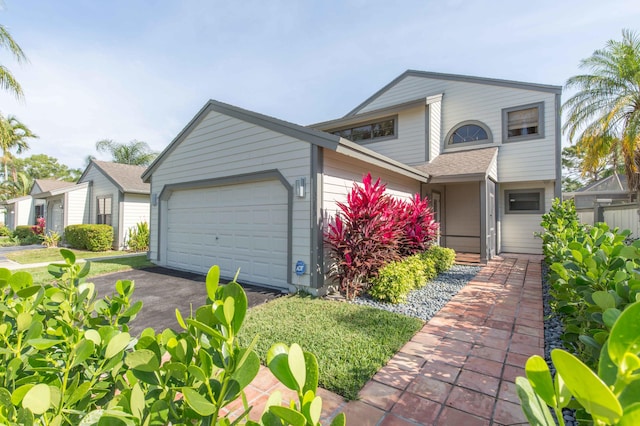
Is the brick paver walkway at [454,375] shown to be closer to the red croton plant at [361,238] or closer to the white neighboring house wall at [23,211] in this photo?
the red croton plant at [361,238]

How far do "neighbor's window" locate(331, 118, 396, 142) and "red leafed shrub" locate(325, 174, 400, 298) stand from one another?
645 centimetres

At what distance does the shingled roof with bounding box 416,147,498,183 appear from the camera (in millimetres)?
8898

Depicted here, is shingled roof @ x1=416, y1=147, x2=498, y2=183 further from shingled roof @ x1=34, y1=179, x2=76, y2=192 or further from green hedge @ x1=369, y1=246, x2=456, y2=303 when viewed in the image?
shingled roof @ x1=34, y1=179, x2=76, y2=192

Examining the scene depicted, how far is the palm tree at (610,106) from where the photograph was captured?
32.2ft

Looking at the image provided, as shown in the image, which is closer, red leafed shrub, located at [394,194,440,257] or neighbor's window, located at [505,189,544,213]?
red leafed shrub, located at [394,194,440,257]

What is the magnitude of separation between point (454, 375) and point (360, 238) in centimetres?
309

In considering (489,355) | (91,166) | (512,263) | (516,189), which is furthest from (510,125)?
(91,166)

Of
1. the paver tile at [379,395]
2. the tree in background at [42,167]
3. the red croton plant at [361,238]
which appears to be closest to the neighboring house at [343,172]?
the red croton plant at [361,238]

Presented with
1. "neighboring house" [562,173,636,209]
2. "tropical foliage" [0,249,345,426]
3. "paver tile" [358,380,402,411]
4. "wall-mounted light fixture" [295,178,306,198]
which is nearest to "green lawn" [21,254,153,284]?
"wall-mounted light fixture" [295,178,306,198]

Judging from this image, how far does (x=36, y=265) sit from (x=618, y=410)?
13937 millimetres

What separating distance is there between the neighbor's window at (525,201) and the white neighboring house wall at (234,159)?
30.1 ft

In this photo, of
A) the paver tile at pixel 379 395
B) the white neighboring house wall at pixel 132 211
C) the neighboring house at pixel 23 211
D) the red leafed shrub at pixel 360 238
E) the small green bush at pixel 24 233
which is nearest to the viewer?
the paver tile at pixel 379 395

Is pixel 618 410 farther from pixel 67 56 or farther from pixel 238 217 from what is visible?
pixel 67 56

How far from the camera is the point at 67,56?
26.7 feet
